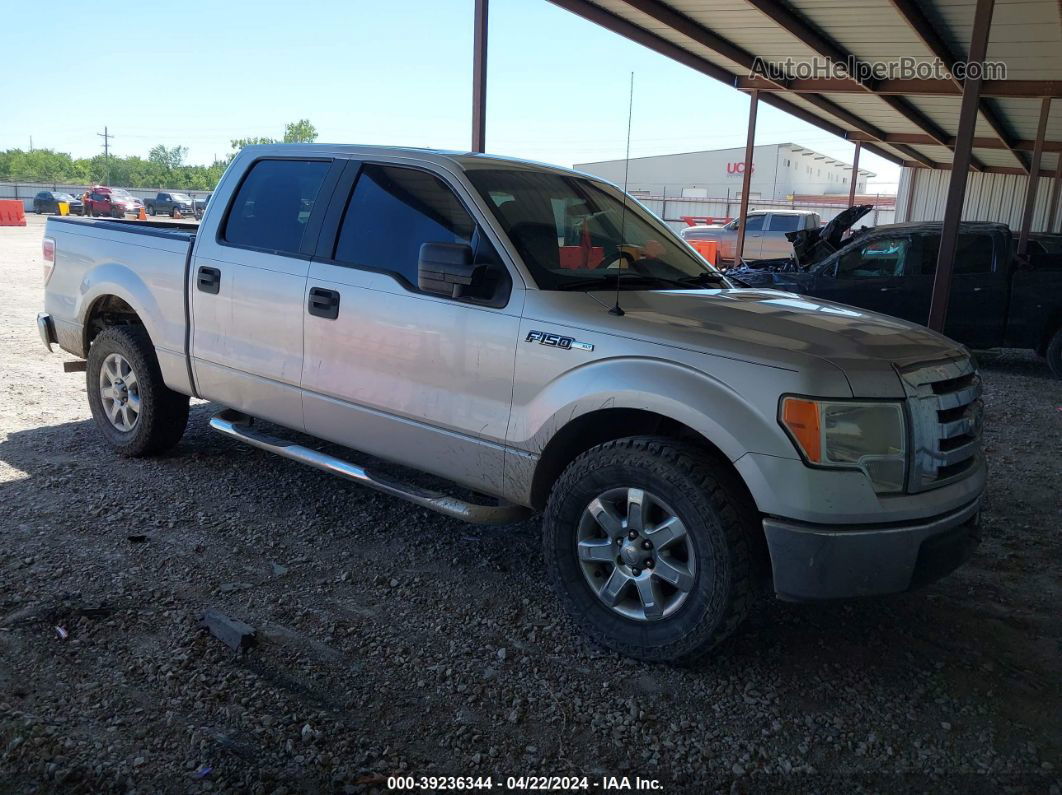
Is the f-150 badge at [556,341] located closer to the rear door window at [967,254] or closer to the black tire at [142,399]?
the black tire at [142,399]

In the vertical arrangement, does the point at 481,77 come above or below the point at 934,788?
above

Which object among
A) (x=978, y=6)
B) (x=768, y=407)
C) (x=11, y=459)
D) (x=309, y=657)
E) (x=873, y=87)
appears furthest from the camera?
(x=873, y=87)

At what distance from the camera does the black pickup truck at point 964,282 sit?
10.1m

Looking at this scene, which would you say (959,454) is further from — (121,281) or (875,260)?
(875,260)

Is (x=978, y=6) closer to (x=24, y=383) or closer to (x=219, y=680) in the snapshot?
(x=219, y=680)

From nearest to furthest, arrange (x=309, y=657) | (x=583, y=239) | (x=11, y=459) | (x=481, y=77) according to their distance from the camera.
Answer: (x=309, y=657)
(x=583, y=239)
(x=11, y=459)
(x=481, y=77)

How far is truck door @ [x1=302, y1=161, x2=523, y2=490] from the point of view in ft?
12.0

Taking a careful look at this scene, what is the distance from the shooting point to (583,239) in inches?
160

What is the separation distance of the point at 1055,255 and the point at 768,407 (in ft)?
30.5

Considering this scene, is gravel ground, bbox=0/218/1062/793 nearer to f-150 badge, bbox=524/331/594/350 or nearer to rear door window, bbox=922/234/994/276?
f-150 badge, bbox=524/331/594/350

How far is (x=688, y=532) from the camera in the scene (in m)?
3.13

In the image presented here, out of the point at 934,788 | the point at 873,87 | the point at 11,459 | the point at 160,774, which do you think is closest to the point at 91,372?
the point at 11,459

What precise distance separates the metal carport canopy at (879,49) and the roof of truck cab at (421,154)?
5333mm

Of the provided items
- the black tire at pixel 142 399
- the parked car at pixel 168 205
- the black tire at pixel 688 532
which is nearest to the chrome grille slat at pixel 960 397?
the black tire at pixel 688 532
